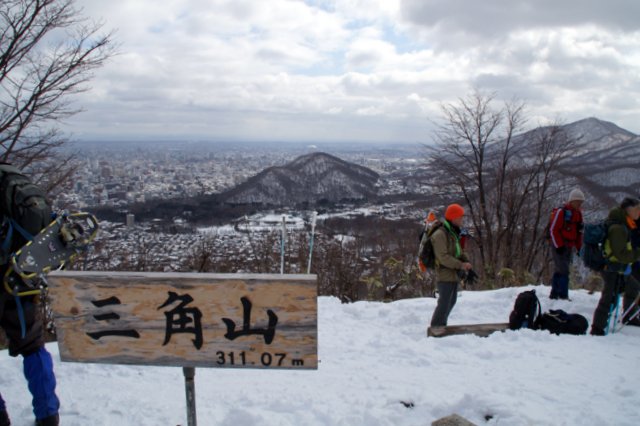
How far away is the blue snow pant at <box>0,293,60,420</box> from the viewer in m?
2.72

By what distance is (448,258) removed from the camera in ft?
16.7

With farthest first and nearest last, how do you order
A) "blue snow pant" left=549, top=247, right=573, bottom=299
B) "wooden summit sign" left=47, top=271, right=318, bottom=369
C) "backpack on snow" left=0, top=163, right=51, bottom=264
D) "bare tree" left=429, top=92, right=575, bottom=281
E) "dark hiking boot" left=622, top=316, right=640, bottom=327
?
"bare tree" left=429, top=92, right=575, bottom=281 → "blue snow pant" left=549, top=247, right=573, bottom=299 → "dark hiking boot" left=622, top=316, right=640, bottom=327 → "backpack on snow" left=0, top=163, right=51, bottom=264 → "wooden summit sign" left=47, top=271, right=318, bottom=369

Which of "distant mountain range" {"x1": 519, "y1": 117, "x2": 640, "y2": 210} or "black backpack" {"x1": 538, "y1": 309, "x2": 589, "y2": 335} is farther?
"distant mountain range" {"x1": 519, "y1": 117, "x2": 640, "y2": 210}

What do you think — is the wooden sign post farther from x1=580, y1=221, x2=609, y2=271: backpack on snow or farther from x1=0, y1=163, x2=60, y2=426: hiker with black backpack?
x1=580, y1=221, x2=609, y2=271: backpack on snow

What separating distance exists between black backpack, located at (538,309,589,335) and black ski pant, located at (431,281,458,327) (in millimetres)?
1231

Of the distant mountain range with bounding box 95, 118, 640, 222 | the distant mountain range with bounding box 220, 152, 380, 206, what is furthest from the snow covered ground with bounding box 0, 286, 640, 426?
the distant mountain range with bounding box 220, 152, 380, 206

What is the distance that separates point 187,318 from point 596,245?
5.08 metres

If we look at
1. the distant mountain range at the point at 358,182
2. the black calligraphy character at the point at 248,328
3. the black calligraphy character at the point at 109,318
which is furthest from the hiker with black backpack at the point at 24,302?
the distant mountain range at the point at 358,182

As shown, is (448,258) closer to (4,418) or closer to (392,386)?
(392,386)

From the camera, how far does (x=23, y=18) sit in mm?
7770

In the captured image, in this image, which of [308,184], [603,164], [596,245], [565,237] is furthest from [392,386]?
[308,184]

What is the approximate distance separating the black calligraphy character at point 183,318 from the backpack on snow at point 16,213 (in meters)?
1.13

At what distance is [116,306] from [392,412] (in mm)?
2228

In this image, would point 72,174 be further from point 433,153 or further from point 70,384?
point 433,153
